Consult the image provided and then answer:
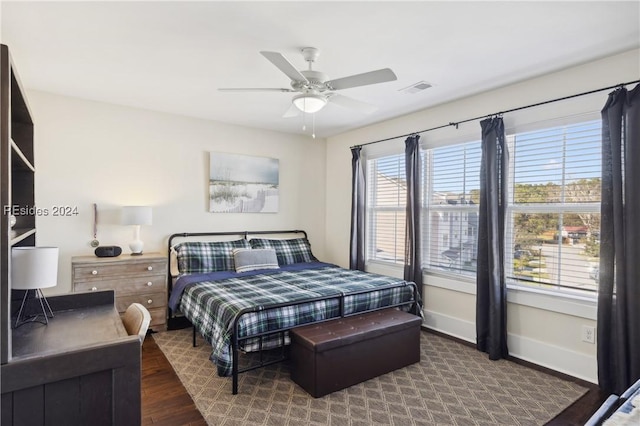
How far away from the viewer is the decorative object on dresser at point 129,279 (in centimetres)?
343

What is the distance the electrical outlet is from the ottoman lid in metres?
1.29

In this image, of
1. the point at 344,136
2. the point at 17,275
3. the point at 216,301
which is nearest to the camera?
the point at 17,275

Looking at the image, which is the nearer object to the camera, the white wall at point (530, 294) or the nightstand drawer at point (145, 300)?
the white wall at point (530, 294)

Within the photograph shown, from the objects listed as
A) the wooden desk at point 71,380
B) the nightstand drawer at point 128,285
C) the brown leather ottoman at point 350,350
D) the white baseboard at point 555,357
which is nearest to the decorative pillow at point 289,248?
the nightstand drawer at point 128,285

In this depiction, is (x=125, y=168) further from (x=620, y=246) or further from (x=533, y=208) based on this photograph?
(x=620, y=246)

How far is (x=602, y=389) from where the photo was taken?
258cm

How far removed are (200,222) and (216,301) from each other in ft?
6.16

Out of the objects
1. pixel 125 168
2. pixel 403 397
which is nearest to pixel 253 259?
pixel 125 168

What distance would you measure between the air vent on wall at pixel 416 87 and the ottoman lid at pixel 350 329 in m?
2.13

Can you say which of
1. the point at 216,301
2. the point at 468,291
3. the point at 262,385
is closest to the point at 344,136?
the point at 468,291

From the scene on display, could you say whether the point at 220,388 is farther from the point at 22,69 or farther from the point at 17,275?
the point at 22,69

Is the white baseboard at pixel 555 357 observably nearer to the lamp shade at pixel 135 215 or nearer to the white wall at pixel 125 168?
the white wall at pixel 125 168

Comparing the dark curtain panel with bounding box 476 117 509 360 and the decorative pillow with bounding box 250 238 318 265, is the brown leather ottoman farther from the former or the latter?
the decorative pillow with bounding box 250 238 318 265

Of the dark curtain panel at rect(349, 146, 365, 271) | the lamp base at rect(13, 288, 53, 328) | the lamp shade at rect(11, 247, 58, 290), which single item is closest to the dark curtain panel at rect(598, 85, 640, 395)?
the dark curtain panel at rect(349, 146, 365, 271)
